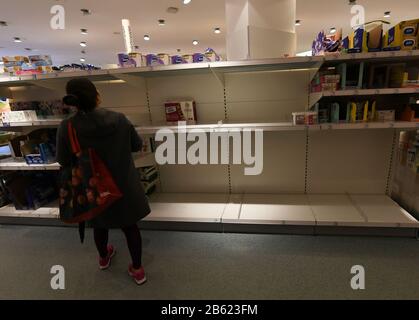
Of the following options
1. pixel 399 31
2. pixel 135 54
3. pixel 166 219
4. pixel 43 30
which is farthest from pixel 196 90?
pixel 43 30

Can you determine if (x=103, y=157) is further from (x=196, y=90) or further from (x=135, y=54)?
(x=196, y=90)

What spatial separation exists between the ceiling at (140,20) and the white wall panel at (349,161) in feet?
9.86

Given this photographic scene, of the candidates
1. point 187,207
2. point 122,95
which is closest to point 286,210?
point 187,207

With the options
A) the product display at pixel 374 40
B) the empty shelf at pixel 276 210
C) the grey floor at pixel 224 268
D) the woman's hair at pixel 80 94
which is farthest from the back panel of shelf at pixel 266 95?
the woman's hair at pixel 80 94

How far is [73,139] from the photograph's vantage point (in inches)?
53.3

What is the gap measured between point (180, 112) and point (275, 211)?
126 centimetres

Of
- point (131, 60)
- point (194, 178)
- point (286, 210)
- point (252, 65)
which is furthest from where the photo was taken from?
point (194, 178)

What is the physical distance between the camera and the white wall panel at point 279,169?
2.37 metres

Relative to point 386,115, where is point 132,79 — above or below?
above

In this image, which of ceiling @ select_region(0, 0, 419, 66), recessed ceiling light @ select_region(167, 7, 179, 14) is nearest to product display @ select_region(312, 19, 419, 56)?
ceiling @ select_region(0, 0, 419, 66)

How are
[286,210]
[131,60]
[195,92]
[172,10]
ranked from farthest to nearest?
[172,10] < [195,92] < [286,210] < [131,60]

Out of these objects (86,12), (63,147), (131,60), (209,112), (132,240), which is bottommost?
(132,240)

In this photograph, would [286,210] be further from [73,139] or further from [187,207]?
[73,139]

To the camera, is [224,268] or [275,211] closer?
[224,268]
